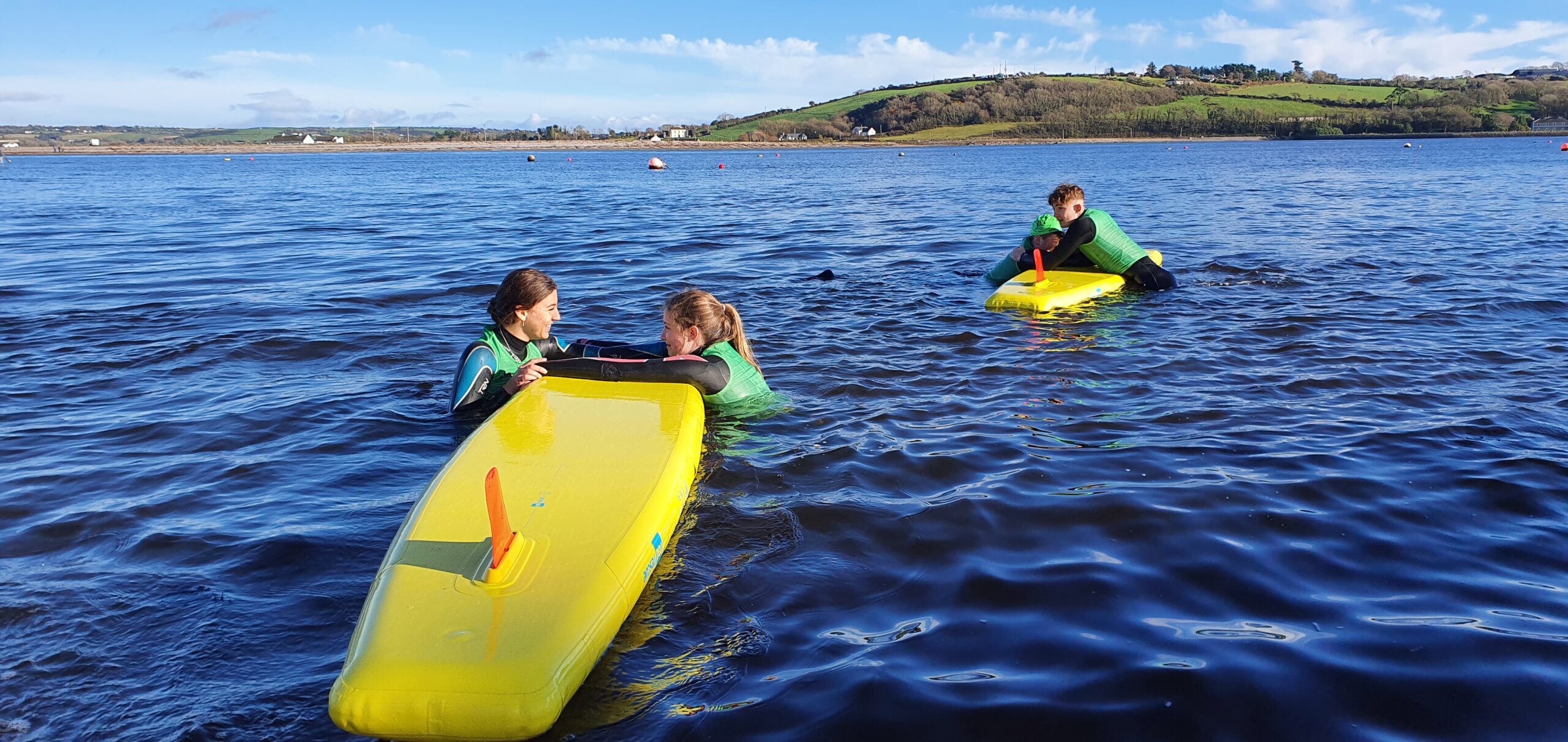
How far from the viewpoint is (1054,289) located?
38.8ft

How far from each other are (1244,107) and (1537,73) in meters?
69.6

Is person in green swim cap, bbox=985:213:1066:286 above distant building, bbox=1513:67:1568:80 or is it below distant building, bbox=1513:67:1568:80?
below

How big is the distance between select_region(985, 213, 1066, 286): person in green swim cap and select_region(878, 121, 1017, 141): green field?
Result: 12948 cm

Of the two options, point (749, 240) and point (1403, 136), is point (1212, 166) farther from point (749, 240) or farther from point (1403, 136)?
point (1403, 136)

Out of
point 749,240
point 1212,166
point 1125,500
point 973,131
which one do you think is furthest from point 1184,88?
point 1125,500

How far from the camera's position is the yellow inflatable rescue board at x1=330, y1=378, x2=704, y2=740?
141 inches

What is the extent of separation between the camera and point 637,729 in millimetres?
3732

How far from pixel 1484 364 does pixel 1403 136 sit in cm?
12043

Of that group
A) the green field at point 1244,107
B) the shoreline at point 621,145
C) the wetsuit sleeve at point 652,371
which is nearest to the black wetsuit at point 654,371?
the wetsuit sleeve at point 652,371

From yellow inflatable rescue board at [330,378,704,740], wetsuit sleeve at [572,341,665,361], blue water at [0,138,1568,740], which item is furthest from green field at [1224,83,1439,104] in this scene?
yellow inflatable rescue board at [330,378,704,740]

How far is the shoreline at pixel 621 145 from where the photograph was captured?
112812 millimetres

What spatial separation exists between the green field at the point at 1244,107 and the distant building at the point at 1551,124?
21.6 meters

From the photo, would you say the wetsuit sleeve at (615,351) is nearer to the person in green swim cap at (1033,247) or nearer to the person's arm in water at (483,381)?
the person's arm in water at (483,381)

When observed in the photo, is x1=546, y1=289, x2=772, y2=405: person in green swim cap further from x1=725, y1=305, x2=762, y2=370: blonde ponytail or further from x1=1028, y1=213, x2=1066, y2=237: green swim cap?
x1=1028, y1=213, x2=1066, y2=237: green swim cap
